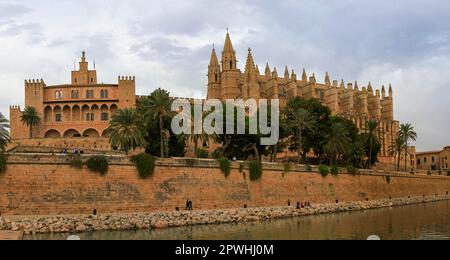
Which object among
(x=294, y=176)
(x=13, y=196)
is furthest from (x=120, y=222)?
(x=294, y=176)

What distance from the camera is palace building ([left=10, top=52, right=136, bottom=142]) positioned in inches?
2692

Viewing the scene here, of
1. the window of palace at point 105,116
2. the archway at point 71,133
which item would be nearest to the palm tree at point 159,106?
the window of palace at point 105,116

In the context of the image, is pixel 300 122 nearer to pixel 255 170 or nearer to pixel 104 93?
pixel 255 170

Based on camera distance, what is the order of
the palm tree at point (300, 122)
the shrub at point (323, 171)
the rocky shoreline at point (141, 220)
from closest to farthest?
the rocky shoreline at point (141, 220) < the shrub at point (323, 171) < the palm tree at point (300, 122)

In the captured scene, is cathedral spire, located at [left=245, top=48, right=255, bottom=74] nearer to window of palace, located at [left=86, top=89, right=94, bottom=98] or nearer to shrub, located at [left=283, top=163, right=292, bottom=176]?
window of palace, located at [left=86, top=89, right=94, bottom=98]

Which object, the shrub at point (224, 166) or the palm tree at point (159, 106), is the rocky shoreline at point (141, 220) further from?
the palm tree at point (159, 106)

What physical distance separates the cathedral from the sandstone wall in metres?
36.9

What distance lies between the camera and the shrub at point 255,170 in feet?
140

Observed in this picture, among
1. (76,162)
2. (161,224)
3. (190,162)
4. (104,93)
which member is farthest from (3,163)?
(104,93)

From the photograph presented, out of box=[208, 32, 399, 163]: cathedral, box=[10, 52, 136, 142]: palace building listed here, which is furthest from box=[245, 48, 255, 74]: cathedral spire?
box=[10, 52, 136, 142]: palace building

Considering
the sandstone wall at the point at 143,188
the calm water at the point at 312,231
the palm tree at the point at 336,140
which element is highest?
the palm tree at the point at 336,140

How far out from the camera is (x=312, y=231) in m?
30.6

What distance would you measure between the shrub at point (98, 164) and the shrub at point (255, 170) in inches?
478
